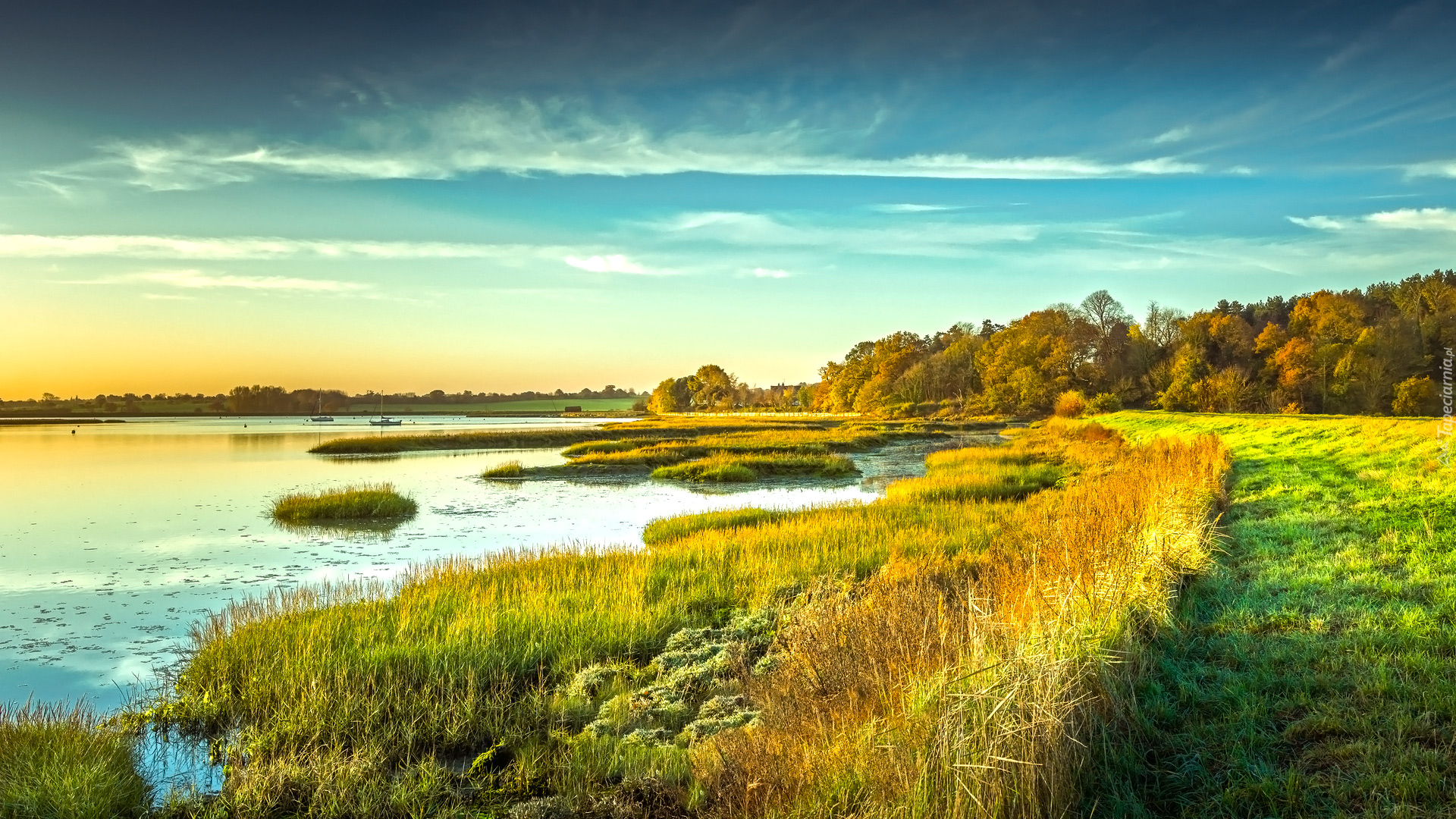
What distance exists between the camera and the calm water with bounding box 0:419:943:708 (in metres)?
11.4

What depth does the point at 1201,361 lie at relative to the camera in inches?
3078

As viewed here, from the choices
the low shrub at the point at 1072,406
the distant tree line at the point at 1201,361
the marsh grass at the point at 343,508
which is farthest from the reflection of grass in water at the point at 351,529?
the low shrub at the point at 1072,406

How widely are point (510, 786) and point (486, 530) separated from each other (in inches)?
636

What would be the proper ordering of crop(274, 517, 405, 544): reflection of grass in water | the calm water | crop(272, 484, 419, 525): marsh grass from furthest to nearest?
crop(272, 484, 419, 525): marsh grass < crop(274, 517, 405, 544): reflection of grass in water < the calm water

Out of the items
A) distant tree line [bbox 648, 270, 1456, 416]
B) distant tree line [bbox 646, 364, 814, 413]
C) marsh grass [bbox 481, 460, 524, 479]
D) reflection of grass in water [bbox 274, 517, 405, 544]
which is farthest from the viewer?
distant tree line [bbox 646, 364, 814, 413]

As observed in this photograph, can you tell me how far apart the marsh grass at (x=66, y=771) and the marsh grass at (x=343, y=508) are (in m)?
18.0

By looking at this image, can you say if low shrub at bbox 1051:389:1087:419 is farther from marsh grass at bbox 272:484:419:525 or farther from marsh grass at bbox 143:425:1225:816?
marsh grass at bbox 143:425:1225:816

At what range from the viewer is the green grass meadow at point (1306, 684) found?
196 inches

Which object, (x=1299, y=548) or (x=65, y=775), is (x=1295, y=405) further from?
(x=65, y=775)

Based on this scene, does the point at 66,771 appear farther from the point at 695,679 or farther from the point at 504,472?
the point at 504,472

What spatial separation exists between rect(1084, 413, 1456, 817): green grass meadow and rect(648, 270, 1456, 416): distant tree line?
146 ft

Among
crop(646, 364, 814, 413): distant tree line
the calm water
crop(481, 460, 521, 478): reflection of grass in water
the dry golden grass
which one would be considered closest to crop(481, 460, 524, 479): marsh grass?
crop(481, 460, 521, 478): reflection of grass in water

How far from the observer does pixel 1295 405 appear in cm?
6712


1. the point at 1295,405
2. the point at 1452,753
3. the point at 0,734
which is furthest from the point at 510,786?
the point at 1295,405
